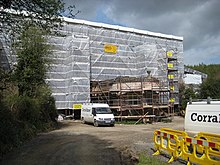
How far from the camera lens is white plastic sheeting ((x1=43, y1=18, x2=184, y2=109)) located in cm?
3756

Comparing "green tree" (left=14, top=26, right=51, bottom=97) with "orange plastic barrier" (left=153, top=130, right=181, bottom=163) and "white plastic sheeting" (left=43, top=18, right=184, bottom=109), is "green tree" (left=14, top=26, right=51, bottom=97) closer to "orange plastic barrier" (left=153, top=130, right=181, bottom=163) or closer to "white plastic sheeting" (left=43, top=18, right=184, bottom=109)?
"white plastic sheeting" (left=43, top=18, right=184, bottom=109)

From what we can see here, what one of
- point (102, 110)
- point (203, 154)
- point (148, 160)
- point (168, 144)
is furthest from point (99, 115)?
point (203, 154)

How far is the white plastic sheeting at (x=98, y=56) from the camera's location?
A: 3756 cm

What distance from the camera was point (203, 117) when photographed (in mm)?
11289

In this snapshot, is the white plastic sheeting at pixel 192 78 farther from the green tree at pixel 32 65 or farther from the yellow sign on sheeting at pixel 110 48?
the green tree at pixel 32 65

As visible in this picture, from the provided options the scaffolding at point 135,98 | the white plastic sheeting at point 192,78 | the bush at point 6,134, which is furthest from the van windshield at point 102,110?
the white plastic sheeting at point 192,78

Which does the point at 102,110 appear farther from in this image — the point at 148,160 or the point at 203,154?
the point at 203,154

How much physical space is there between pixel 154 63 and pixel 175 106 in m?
8.29

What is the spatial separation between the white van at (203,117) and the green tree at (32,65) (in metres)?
14.7

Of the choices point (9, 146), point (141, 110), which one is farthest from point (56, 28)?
point (141, 110)

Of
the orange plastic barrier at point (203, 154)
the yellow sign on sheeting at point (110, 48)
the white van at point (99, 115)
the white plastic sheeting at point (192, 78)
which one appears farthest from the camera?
the white plastic sheeting at point (192, 78)

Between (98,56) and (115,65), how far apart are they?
128 inches

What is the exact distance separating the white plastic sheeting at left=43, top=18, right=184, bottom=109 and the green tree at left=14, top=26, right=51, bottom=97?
26.2ft

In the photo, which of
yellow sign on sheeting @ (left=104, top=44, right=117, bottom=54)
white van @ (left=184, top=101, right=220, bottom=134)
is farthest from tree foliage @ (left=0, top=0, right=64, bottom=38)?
yellow sign on sheeting @ (left=104, top=44, right=117, bottom=54)
